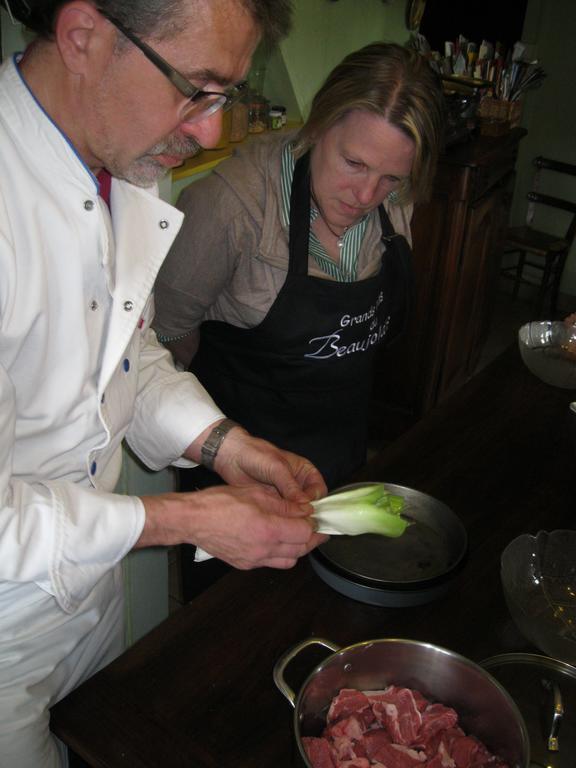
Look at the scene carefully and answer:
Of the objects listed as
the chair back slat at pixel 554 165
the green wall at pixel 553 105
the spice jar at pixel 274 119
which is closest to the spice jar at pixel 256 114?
the spice jar at pixel 274 119

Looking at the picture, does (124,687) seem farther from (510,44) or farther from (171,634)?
(510,44)

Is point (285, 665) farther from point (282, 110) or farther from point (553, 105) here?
point (553, 105)

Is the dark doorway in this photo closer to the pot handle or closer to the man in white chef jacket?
the man in white chef jacket

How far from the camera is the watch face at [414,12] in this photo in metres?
3.76

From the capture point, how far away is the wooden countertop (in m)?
1.00

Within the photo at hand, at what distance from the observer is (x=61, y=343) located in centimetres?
113

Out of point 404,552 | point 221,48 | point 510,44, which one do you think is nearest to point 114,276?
point 221,48

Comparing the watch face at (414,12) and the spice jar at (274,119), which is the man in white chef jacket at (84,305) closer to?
the spice jar at (274,119)

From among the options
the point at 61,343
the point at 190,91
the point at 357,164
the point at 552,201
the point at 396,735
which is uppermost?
the point at 190,91

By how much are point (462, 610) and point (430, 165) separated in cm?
113

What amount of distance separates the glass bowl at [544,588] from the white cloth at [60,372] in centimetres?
62

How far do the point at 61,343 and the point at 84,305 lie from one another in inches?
2.7

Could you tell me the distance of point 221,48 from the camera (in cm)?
102

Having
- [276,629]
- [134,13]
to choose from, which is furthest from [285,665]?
[134,13]
